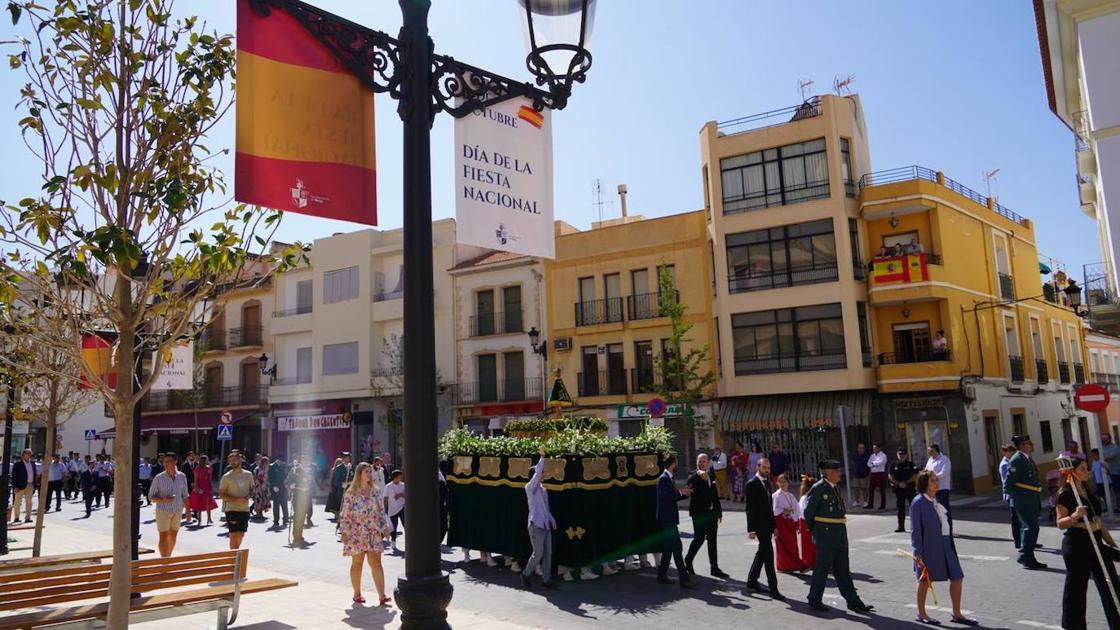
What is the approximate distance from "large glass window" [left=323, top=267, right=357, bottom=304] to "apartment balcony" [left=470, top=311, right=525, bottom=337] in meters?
7.39

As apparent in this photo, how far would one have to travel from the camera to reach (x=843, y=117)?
2892 cm

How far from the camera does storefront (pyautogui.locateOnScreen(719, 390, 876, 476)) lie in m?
27.6

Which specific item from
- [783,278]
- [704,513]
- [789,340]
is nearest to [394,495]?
[704,513]

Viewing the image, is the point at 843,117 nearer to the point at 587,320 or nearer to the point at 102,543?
the point at 587,320

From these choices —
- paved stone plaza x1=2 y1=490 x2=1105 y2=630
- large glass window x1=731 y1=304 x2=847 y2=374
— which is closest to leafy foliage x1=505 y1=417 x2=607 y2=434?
paved stone plaza x1=2 y1=490 x2=1105 y2=630

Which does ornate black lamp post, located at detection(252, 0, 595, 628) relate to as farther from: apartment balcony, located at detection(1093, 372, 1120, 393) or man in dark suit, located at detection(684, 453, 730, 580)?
apartment balcony, located at detection(1093, 372, 1120, 393)

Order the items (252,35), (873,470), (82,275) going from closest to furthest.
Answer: (252,35), (82,275), (873,470)

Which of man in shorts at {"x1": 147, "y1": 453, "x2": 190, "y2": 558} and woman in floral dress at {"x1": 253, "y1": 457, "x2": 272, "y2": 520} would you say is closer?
man in shorts at {"x1": 147, "y1": 453, "x2": 190, "y2": 558}

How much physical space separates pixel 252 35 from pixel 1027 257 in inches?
1478

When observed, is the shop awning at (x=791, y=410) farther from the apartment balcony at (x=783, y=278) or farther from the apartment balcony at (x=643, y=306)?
the apartment balcony at (x=643, y=306)

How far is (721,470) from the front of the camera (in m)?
24.5

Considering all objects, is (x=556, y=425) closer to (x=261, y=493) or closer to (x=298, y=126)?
(x=298, y=126)

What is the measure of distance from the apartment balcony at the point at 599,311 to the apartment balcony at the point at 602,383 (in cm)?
208

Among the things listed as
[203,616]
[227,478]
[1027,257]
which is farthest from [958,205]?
[203,616]
